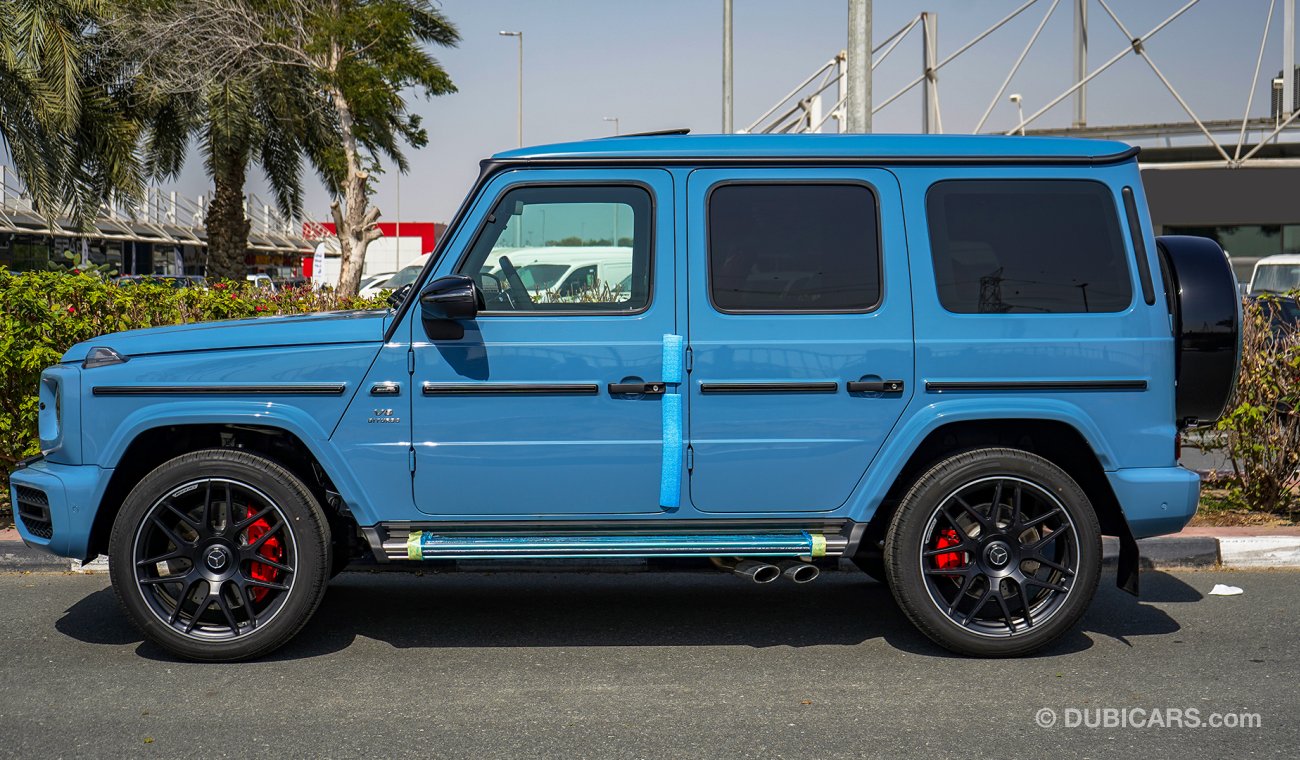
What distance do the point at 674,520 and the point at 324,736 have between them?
5.18 feet

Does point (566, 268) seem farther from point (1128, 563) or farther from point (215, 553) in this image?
point (1128, 563)

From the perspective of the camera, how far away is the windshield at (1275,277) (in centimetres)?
1967

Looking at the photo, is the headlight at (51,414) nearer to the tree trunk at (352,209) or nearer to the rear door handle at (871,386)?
the rear door handle at (871,386)

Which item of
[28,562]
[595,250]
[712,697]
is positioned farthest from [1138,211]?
[28,562]

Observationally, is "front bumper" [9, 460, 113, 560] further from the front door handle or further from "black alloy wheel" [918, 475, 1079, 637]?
"black alloy wheel" [918, 475, 1079, 637]

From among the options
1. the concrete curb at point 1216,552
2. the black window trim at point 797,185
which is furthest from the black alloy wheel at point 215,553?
the concrete curb at point 1216,552

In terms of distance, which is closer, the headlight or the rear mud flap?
the headlight

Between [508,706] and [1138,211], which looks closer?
[508,706]

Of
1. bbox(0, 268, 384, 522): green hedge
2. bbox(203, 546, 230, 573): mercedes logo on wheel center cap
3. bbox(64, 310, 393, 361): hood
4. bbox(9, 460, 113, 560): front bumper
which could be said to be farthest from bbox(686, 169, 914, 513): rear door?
bbox(0, 268, 384, 522): green hedge

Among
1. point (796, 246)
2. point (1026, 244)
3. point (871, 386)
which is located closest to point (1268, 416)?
point (1026, 244)

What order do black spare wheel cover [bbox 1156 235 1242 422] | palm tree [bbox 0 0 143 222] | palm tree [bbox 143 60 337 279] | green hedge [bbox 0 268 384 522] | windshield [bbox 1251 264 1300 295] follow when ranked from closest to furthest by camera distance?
black spare wheel cover [bbox 1156 235 1242 422]
green hedge [bbox 0 268 384 522]
palm tree [bbox 0 0 143 222]
windshield [bbox 1251 264 1300 295]
palm tree [bbox 143 60 337 279]

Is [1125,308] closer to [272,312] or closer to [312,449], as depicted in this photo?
[312,449]

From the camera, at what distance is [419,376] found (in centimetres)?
496

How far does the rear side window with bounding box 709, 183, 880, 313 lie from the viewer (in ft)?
16.6
